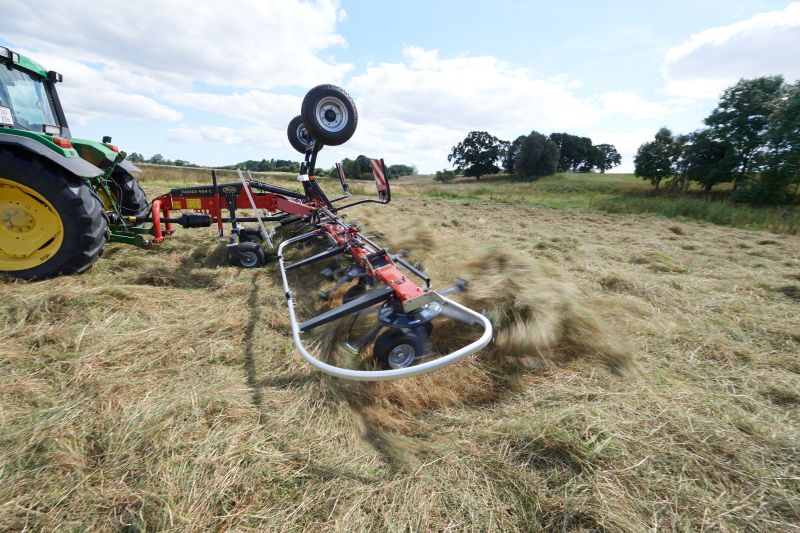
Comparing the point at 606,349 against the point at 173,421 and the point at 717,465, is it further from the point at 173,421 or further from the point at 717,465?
the point at 173,421

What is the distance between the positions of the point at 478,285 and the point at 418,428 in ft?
4.34

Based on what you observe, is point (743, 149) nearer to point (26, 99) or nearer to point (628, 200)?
point (628, 200)

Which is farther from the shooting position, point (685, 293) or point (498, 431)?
point (685, 293)

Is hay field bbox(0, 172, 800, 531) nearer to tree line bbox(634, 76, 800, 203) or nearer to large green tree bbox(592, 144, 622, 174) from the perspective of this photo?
tree line bbox(634, 76, 800, 203)

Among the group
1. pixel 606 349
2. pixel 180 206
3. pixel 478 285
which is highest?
pixel 180 206

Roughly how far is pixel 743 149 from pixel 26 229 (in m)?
39.0

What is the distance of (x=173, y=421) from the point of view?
5.70 ft

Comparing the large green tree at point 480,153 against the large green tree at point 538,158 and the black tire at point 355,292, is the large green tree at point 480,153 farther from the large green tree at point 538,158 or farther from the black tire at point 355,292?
the black tire at point 355,292

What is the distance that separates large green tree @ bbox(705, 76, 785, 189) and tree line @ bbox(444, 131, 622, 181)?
1539 centimetres

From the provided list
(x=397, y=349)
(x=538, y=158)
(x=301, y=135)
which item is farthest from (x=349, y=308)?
(x=538, y=158)

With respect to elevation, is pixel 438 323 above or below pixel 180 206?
below

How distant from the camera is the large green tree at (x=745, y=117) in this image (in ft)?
87.8

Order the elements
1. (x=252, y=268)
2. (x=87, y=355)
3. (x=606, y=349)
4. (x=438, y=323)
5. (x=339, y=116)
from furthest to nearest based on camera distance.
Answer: (x=339, y=116) < (x=252, y=268) < (x=438, y=323) < (x=606, y=349) < (x=87, y=355)

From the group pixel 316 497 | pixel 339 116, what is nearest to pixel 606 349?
pixel 316 497
